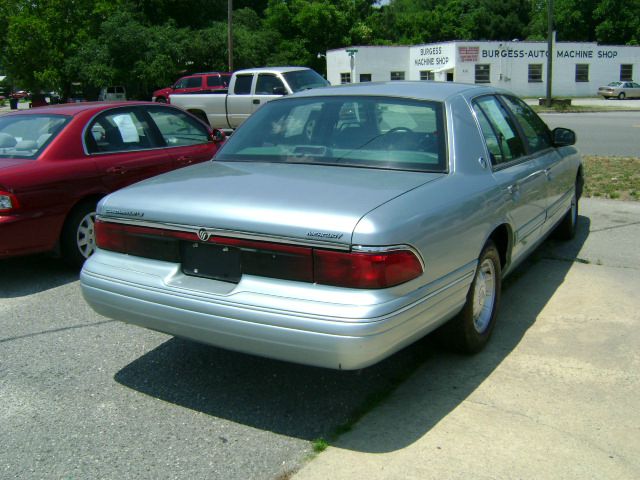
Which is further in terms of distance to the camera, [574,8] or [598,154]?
[574,8]

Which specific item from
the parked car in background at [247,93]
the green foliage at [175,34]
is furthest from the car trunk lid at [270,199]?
the green foliage at [175,34]

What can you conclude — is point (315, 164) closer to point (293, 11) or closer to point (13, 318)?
point (13, 318)

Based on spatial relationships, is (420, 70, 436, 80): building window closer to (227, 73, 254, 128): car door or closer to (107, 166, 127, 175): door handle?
(227, 73, 254, 128): car door

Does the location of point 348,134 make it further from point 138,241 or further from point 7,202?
point 7,202

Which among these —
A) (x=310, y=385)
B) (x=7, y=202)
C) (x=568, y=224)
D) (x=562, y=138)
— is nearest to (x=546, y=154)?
(x=562, y=138)

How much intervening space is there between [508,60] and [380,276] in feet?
165

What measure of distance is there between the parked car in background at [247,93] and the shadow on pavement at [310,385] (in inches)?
449

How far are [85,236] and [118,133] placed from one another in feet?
3.75

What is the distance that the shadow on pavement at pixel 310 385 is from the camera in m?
3.41

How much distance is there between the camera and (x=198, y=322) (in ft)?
10.8

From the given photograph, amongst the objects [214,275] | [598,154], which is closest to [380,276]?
[214,275]

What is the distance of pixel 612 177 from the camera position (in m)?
10.2

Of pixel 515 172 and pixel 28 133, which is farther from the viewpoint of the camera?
pixel 28 133

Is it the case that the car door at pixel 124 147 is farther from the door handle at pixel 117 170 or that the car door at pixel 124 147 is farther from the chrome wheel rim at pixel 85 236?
the chrome wheel rim at pixel 85 236
